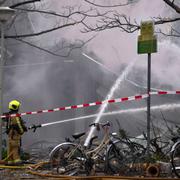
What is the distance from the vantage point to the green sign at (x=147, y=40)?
28.9ft

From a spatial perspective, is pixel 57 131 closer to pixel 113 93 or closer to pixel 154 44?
pixel 113 93

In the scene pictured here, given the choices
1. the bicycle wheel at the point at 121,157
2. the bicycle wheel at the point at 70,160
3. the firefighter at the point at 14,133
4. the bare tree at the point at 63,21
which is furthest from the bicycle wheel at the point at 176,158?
the bare tree at the point at 63,21

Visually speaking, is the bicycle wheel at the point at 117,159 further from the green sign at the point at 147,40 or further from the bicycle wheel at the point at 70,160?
the green sign at the point at 147,40

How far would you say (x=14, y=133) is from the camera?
10414 mm

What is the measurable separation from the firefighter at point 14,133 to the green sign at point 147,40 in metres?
3.09

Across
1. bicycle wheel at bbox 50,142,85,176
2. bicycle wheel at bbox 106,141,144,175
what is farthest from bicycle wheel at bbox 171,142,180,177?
bicycle wheel at bbox 50,142,85,176

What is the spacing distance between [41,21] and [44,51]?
1059 millimetres

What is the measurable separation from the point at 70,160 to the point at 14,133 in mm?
2056

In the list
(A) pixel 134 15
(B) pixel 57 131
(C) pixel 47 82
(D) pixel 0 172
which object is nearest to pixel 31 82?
(C) pixel 47 82

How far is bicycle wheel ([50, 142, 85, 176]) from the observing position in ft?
28.5

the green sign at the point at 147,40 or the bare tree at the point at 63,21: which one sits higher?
the bare tree at the point at 63,21

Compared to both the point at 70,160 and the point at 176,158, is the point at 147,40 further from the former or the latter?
the point at 70,160

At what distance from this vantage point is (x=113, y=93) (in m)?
15.1

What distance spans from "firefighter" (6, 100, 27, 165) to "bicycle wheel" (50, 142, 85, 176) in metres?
1.52
